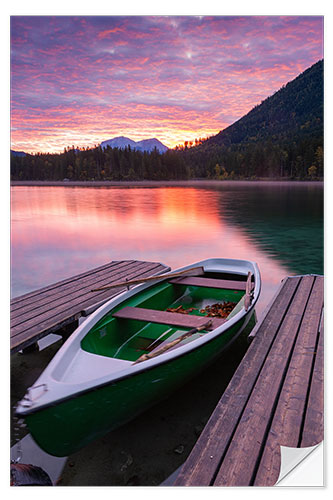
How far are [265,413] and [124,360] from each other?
0.86 m

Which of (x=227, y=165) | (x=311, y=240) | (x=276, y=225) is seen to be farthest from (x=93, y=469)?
(x=227, y=165)

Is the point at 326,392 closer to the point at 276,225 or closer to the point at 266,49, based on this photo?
the point at 266,49

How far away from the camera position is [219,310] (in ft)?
11.3

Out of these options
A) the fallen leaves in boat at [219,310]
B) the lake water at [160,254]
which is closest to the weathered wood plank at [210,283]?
the fallen leaves in boat at [219,310]

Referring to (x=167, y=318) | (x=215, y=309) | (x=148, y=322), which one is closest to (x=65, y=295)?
(x=148, y=322)

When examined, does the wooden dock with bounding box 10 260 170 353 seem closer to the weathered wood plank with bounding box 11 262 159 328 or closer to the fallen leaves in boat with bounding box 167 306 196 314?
the weathered wood plank with bounding box 11 262 159 328

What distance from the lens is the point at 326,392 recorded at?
205 centimetres

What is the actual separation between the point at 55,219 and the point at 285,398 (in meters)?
10.0

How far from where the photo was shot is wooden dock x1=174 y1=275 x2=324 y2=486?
58.9 inches

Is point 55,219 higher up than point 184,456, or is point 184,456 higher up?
point 55,219

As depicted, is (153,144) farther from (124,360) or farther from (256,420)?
(256,420)

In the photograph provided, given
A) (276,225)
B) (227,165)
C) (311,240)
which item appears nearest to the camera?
(311,240)

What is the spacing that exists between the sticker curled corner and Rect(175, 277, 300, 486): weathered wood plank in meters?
0.27
